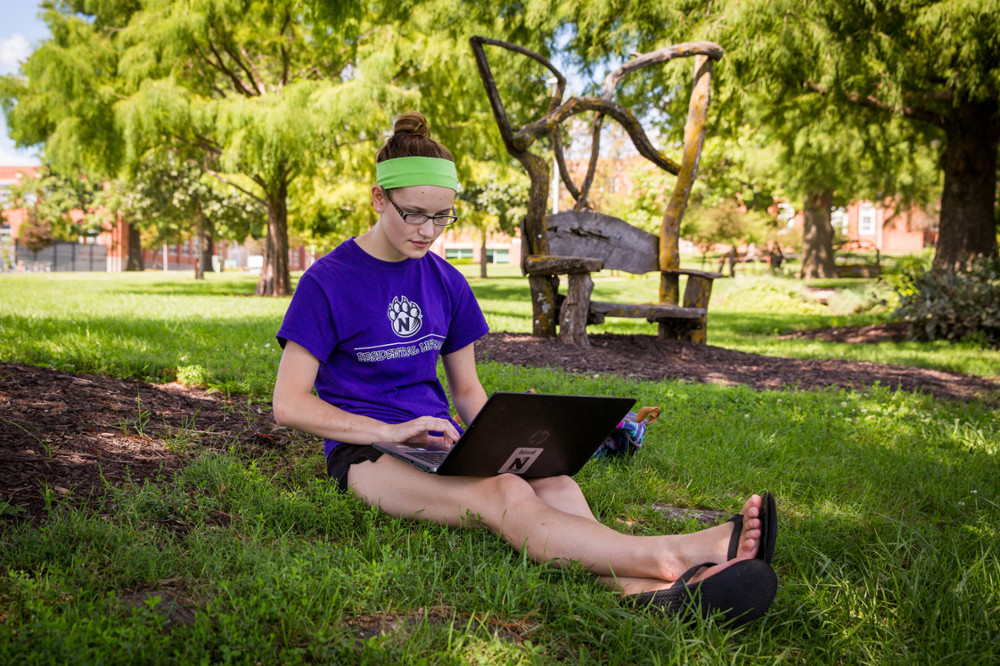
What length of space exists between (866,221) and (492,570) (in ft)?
200

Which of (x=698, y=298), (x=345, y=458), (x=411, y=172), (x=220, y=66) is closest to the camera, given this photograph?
(x=411, y=172)

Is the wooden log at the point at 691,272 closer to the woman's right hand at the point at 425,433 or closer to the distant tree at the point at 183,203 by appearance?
the woman's right hand at the point at 425,433

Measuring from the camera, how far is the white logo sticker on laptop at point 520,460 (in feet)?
7.54

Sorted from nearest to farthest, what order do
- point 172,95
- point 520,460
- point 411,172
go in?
point 520,460 → point 411,172 → point 172,95

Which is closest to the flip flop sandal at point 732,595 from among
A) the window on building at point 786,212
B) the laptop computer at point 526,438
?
the laptop computer at point 526,438

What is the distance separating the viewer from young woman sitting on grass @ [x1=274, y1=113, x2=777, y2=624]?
2061mm

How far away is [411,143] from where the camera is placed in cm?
253

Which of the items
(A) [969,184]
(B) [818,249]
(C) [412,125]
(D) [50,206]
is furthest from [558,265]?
(D) [50,206]

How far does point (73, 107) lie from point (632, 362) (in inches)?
436

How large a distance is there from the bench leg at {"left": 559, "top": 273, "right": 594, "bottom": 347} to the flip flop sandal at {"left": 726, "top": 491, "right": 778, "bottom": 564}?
5.11 metres

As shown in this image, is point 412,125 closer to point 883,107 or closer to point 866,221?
point 883,107

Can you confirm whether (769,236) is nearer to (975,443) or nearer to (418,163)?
(975,443)

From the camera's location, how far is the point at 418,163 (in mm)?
2490

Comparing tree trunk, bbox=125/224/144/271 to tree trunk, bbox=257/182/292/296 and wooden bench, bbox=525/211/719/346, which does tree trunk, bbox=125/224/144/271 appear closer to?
tree trunk, bbox=257/182/292/296
